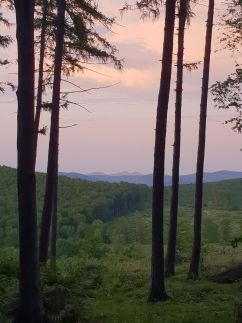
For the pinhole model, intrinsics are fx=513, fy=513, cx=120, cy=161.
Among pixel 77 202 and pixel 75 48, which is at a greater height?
pixel 75 48

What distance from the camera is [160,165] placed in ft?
43.9

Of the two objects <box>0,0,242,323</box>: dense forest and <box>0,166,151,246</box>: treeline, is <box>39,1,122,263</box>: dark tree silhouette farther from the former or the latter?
<box>0,166,151,246</box>: treeline

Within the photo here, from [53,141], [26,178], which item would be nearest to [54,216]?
[53,141]

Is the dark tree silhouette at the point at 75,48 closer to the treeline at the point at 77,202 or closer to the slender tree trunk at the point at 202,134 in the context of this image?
the slender tree trunk at the point at 202,134

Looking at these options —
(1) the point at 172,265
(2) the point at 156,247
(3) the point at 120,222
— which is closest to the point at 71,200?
(3) the point at 120,222

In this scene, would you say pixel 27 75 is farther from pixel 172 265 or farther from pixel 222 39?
pixel 172 265

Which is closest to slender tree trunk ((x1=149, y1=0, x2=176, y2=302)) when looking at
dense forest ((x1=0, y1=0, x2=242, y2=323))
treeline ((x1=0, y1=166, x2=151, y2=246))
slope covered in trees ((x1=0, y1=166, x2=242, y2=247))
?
dense forest ((x1=0, y1=0, x2=242, y2=323))

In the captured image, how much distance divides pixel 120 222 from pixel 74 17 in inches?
2485

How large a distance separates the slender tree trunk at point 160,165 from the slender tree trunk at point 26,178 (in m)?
4.69

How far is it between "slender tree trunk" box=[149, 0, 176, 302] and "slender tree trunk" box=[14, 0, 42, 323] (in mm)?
4691

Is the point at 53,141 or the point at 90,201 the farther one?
the point at 90,201

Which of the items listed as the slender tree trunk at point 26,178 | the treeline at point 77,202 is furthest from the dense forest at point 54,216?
the treeline at point 77,202

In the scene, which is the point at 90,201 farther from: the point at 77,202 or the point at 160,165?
the point at 160,165

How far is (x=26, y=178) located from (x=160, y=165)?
191 inches
